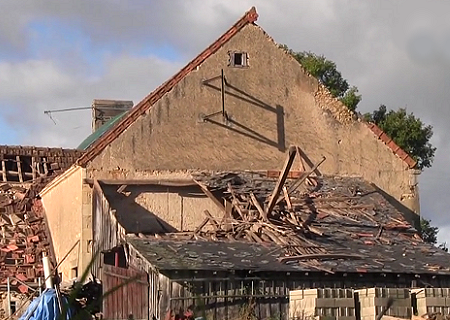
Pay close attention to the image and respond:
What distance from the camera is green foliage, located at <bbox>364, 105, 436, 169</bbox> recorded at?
121 ft

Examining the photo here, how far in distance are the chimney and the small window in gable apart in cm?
954

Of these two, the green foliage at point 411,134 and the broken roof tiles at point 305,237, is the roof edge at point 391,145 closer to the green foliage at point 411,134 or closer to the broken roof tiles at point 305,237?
the broken roof tiles at point 305,237

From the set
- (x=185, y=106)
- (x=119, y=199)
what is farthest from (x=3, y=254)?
(x=185, y=106)

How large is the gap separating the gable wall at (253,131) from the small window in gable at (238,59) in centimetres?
14

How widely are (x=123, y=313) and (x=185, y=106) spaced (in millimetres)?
5971

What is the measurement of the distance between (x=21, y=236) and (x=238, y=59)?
25.3ft

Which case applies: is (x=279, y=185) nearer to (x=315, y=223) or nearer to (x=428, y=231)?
(x=315, y=223)

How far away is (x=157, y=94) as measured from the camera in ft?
80.1

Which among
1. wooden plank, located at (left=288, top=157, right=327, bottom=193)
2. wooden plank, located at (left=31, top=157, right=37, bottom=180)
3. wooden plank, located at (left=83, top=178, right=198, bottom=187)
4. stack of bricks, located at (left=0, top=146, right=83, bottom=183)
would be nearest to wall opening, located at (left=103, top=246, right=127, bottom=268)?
wooden plank, located at (left=83, top=178, right=198, bottom=187)

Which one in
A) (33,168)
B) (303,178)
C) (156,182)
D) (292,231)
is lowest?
(292,231)

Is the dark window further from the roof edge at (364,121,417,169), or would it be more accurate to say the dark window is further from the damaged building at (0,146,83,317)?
the damaged building at (0,146,83,317)

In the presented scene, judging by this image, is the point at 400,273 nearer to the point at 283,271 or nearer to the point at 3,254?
the point at 283,271

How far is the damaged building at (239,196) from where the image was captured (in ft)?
68.6

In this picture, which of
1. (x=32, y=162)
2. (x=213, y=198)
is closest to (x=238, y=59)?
(x=213, y=198)
